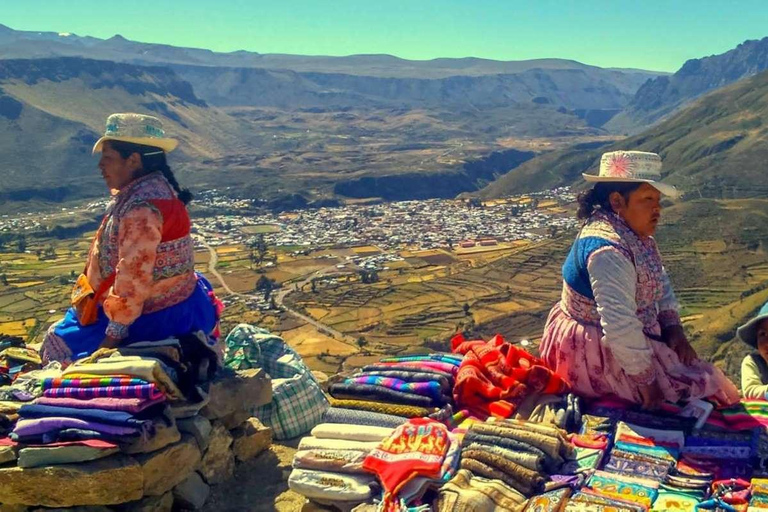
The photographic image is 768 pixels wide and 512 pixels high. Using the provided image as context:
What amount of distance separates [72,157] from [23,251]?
4915 centimetres

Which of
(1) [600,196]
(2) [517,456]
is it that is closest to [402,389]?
(2) [517,456]

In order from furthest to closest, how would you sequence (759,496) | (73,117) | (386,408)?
1. (73,117)
2. (386,408)
3. (759,496)

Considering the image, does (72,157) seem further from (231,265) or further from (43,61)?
(231,265)

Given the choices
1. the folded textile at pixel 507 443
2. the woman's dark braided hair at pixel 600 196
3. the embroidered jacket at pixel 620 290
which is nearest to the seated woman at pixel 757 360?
the embroidered jacket at pixel 620 290

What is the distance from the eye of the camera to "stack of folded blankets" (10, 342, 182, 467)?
3545 mm

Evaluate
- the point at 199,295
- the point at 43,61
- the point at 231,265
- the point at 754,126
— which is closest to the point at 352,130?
the point at 43,61

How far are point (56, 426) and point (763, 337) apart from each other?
420 cm

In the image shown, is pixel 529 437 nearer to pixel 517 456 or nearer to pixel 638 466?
pixel 517 456

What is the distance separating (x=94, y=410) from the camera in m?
3.66

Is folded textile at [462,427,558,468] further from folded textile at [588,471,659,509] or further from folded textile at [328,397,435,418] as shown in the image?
folded textile at [328,397,435,418]

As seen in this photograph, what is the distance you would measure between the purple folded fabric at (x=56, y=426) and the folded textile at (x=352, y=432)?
1.10 metres

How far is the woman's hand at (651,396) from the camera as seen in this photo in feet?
13.9

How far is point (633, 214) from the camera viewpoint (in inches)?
173

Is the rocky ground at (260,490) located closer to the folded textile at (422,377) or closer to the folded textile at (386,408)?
the folded textile at (386,408)
